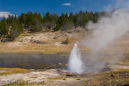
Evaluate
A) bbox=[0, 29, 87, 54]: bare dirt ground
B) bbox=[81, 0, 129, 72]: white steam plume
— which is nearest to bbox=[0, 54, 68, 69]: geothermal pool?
bbox=[81, 0, 129, 72]: white steam plume

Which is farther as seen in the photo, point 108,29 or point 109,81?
point 108,29

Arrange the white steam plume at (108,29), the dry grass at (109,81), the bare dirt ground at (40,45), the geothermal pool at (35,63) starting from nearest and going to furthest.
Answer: the dry grass at (109,81) < the white steam plume at (108,29) < the geothermal pool at (35,63) < the bare dirt ground at (40,45)

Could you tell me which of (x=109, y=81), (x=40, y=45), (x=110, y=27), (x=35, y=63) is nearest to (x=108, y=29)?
(x=110, y=27)

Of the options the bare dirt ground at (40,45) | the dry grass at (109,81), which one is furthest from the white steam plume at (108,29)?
the bare dirt ground at (40,45)

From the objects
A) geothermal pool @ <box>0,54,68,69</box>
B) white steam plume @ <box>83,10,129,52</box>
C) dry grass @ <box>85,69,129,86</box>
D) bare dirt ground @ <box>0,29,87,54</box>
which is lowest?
geothermal pool @ <box>0,54,68,69</box>

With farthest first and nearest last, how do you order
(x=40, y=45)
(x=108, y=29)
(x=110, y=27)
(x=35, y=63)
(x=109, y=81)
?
(x=40, y=45)
(x=35, y=63)
(x=108, y=29)
(x=110, y=27)
(x=109, y=81)

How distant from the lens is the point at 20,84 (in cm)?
1648

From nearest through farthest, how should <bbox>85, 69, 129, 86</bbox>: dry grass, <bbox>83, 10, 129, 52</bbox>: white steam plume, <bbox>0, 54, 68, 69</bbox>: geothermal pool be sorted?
<bbox>85, 69, 129, 86</bbox>: dry grass
<bbox>83, 10, 129, 52</bbox>: white steam plume
<bbox>0, 54, 68, 69</bbox>: geothermal pool

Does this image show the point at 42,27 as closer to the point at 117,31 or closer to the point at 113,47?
the point at 113,47

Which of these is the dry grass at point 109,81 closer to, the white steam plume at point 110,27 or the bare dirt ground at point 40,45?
the white steam plume at point 110,27

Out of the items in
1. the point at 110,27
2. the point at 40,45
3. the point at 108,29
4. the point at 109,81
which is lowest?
the point at 109,81

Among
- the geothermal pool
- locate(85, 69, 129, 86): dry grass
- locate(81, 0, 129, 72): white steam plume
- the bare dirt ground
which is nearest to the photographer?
locate(85, 69, 129, 86): dry grass

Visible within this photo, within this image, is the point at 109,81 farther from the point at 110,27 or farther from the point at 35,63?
the point at 35,63

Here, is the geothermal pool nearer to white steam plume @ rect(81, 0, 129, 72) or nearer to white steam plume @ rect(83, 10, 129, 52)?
white steam plume @ rect(81, 0, 129, 72)
